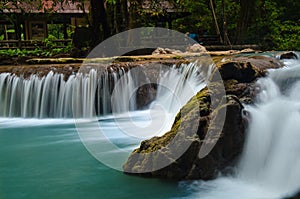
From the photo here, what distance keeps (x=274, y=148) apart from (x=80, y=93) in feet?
22.9

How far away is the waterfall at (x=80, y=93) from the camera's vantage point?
10852mm

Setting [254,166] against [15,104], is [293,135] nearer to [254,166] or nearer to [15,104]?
[254,166]

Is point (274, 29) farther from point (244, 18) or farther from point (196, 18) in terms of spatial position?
point (196, 18)

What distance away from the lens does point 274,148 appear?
4.99 metres

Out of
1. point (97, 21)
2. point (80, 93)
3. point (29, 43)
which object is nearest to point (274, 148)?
point (80, 93)

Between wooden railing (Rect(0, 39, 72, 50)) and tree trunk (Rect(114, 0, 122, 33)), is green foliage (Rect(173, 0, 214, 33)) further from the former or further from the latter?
wooden railing (Rect(0, 39, 72, 50))

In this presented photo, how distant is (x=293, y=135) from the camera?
193 inches

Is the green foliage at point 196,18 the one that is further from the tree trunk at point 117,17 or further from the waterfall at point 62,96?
the waterfall at point 62,96

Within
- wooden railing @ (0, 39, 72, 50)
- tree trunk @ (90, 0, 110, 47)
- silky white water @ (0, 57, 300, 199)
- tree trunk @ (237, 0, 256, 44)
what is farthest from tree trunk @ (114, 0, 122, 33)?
silky white water @ (0, 57, 300, 199)

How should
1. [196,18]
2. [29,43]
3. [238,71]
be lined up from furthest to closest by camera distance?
[196,18] < [29,43] < [238,71]

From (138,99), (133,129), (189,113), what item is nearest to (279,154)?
(189,113)

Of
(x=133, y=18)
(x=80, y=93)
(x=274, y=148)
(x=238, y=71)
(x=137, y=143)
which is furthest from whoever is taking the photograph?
(x=133, y=18)

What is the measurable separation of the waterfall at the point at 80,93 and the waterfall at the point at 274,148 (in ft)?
17.4

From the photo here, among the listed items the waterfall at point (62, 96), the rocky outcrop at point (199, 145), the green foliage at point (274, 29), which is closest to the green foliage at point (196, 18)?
the green foliage at point (274, 29)
